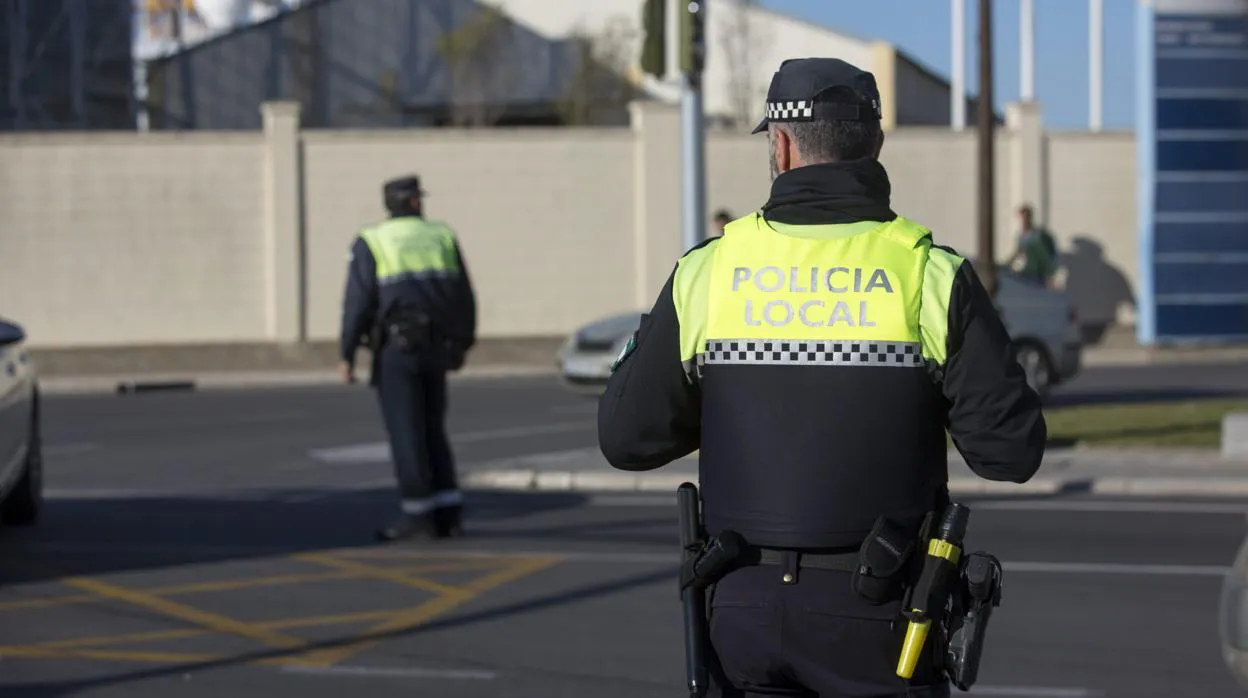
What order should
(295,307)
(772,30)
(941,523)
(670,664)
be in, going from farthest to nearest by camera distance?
(772,30) < (295,307) < (670,664) < (941,523)

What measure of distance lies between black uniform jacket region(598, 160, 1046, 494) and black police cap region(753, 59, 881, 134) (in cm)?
10

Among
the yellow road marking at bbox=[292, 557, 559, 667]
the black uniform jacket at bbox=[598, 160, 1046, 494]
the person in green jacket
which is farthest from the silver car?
the person in green jacket

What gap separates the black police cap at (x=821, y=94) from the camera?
12.1 ft

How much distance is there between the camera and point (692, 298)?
3.74 meters

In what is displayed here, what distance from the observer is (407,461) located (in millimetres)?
10281

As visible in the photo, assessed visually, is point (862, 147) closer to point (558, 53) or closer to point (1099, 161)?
point (1099, 161)

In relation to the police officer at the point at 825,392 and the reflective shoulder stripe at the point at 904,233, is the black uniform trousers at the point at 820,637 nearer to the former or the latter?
the police officer at the point at 825,392

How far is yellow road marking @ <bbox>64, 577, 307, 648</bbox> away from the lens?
7.87m

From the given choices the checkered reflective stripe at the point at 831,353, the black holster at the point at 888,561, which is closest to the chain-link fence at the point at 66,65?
the checkered reflective stripe at the point at 831,353

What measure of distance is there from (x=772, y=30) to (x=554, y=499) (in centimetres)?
3386

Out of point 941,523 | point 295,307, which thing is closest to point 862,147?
point 941,523

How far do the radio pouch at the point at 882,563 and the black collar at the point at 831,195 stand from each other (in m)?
0.61

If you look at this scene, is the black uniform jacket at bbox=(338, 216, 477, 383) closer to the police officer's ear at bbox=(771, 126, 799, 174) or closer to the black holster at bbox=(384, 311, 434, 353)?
the black holster at bbox=(384, 311, 434, 353)

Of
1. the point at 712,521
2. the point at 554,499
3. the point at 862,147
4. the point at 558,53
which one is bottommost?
the point at 554,499
